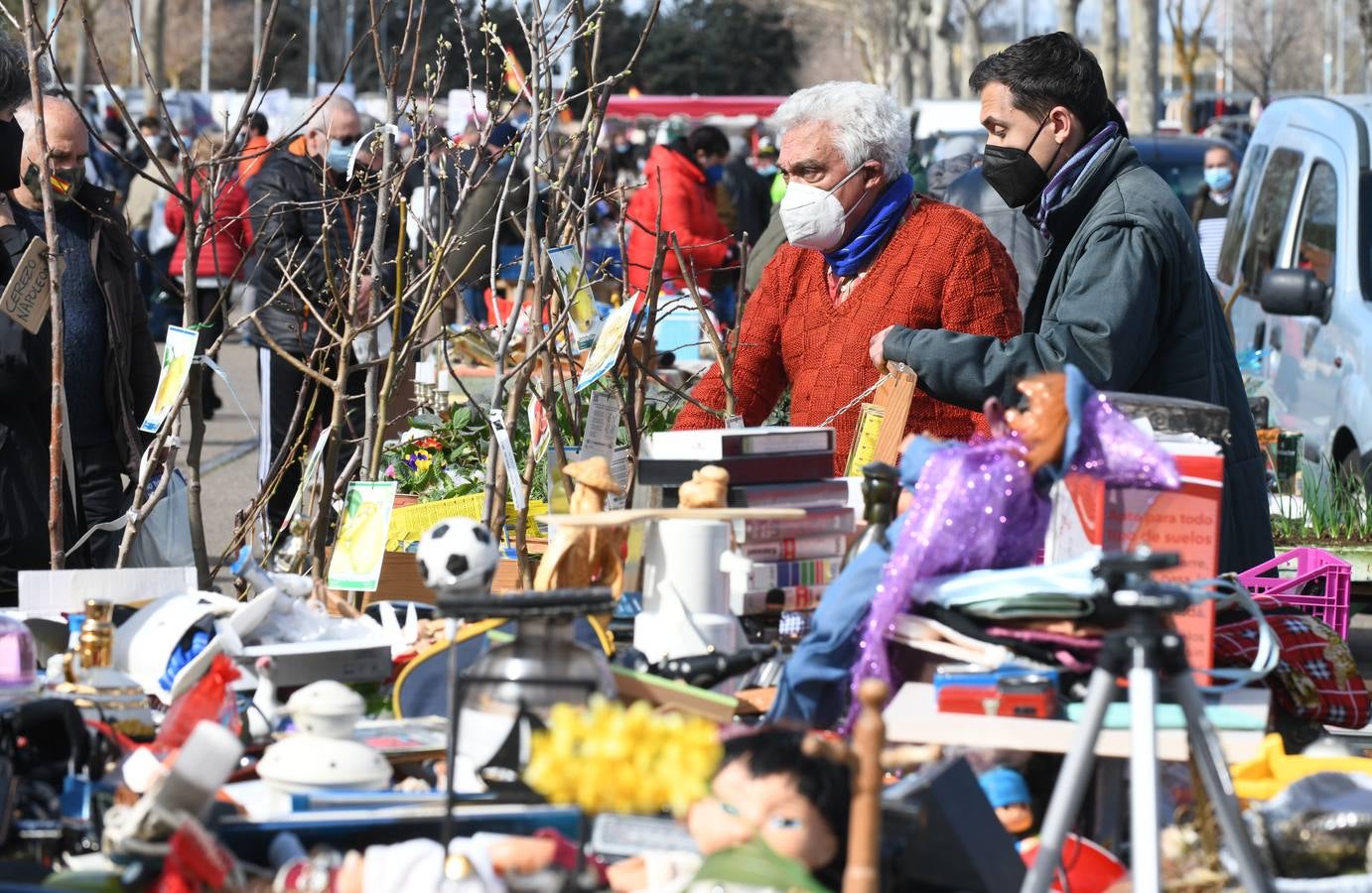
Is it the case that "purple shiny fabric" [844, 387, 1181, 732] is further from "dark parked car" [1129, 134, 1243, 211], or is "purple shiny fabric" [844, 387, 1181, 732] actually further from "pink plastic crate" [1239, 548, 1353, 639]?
"dark parked car" [1129, 134, 1243, 211]

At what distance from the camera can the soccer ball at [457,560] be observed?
7.50 ft

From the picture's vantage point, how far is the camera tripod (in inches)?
66.8

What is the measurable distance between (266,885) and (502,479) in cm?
184

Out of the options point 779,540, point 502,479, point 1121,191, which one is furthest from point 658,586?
point 1121,191

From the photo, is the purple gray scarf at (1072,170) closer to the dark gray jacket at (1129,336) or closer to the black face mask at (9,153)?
the dark gray jacket at (1129,336)

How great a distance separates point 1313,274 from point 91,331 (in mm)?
4594

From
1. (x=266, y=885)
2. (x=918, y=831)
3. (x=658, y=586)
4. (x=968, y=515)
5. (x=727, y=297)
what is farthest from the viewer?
(x=727, y=297)

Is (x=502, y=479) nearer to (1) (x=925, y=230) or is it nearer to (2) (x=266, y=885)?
(1) (x=925, y=230)

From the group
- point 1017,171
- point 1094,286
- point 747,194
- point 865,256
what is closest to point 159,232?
point 747,194

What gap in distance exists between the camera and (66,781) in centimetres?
206

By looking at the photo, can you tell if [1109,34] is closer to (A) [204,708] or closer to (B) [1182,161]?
(B) [1182,161]

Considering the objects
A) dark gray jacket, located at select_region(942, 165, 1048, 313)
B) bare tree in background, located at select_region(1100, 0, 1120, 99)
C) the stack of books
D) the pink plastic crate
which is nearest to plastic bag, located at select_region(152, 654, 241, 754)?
the stack of books

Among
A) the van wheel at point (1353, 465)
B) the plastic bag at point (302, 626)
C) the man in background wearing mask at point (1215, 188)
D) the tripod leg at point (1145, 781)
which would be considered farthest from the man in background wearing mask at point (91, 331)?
the man in background wearing mask at point (1215, 188)

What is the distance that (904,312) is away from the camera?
12.7ft
